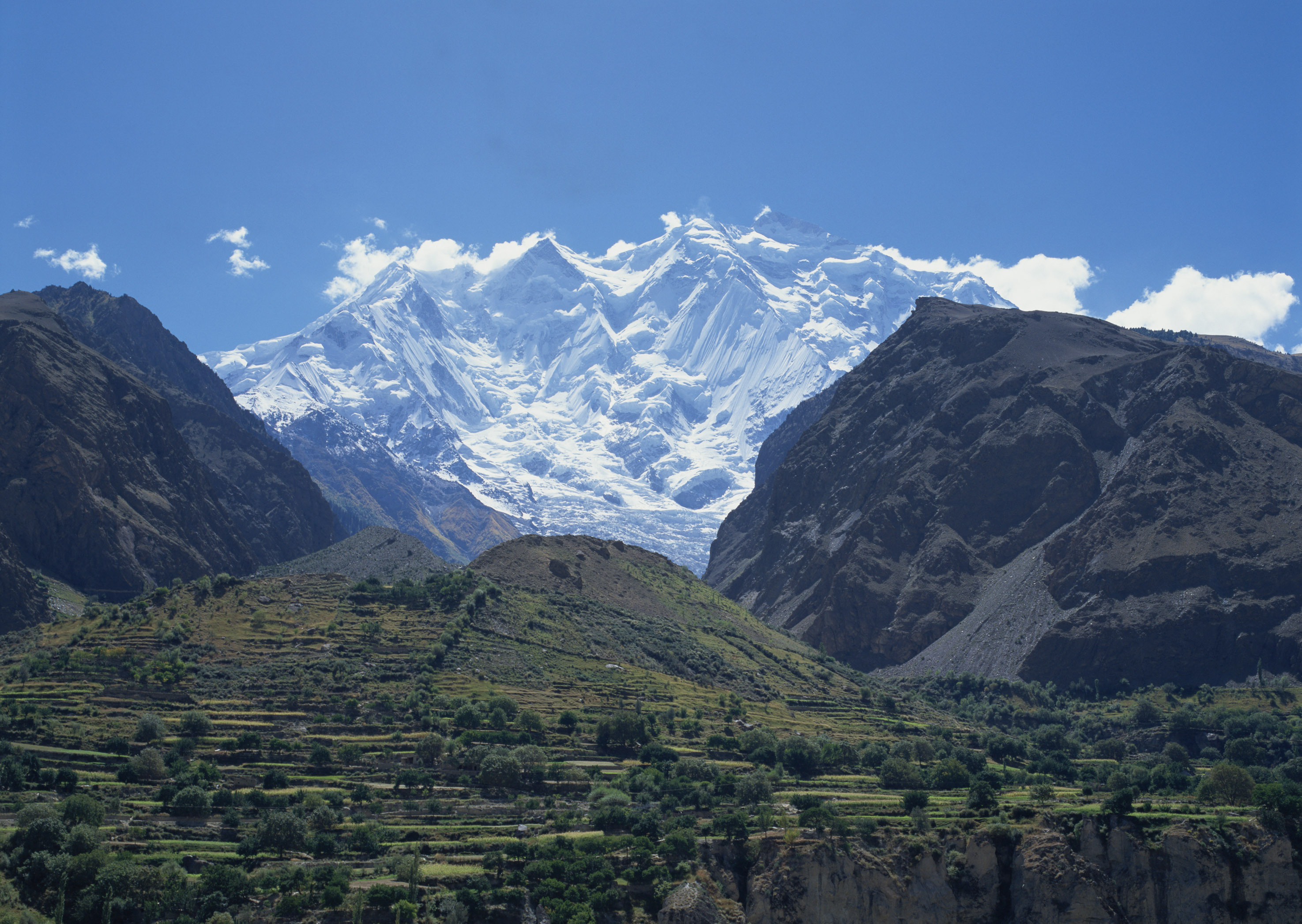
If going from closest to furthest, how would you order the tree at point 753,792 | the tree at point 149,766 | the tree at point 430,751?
the tree at point 149,766, the tree at point 753,792, the tree at point 430,751

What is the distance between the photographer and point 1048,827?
335ft

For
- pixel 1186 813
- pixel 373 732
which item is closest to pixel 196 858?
pixel 373 732

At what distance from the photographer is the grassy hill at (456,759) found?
286 feet

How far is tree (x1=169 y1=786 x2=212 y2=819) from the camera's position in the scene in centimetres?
9825

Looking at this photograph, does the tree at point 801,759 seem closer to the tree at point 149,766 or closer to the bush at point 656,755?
the bush at point 656,755

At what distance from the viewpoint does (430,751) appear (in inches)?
4759

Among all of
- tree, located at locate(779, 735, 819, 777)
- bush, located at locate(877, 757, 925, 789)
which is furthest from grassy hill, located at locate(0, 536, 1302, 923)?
bush, located at locate(877, 757, 925, 789)

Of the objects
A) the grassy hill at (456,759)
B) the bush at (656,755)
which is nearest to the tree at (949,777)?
the grassy hill at (456,759)

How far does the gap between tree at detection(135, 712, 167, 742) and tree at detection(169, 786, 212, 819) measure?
19319 mm

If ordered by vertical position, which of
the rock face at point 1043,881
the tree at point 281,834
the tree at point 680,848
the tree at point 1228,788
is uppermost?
the tree at point 1228,788

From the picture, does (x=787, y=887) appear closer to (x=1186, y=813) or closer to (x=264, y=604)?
(x=1186, y=813)

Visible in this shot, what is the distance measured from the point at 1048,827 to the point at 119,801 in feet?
271

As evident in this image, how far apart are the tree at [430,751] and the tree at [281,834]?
28.1 meters

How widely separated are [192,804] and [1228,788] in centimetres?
10353
